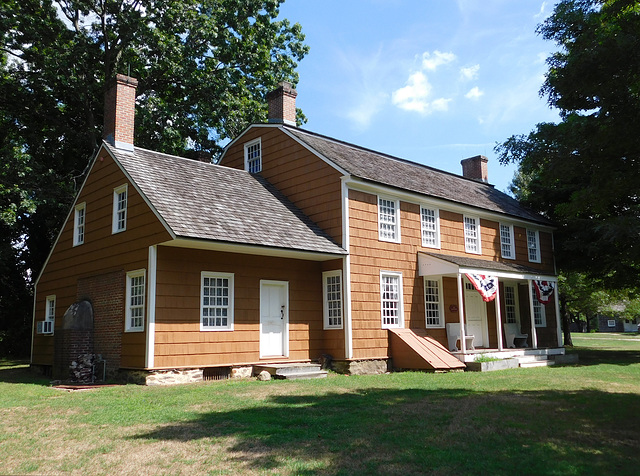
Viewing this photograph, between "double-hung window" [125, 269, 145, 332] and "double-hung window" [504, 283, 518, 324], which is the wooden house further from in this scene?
"double-hung window" [504, 283, 518, 324]

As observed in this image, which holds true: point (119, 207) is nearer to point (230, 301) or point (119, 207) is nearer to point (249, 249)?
point (249, 249)

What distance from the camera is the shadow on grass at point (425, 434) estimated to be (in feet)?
19.3

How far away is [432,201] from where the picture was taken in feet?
59.4

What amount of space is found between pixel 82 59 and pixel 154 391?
666 inches

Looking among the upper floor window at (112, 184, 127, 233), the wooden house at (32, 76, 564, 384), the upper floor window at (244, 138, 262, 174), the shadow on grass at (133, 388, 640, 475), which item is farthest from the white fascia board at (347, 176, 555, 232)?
the shadow on grass at (133, 388, 640, 475)

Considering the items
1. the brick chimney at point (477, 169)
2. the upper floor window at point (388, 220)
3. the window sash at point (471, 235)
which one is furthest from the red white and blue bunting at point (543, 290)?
the brick chimney at point (477, 169)

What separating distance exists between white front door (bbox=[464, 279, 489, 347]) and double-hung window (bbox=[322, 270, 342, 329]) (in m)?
5.88

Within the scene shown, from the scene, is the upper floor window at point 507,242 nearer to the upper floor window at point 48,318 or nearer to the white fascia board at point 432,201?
the white fascia board at point 432,201

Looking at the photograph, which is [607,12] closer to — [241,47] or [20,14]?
[241,47]

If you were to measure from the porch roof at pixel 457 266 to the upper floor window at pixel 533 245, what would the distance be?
3.54 metres

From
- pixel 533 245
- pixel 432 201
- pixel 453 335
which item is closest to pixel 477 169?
pixel 533 245

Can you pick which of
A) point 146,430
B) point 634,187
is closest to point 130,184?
point 146,430

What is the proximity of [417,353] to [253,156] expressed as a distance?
896 cm

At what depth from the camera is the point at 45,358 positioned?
1800 cm
